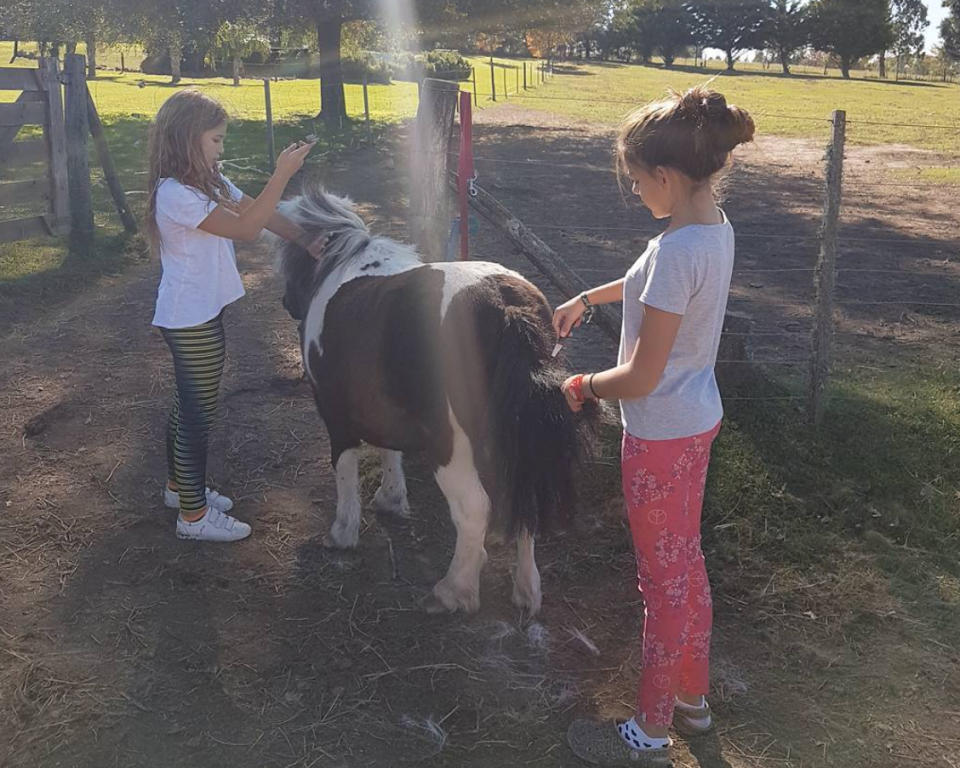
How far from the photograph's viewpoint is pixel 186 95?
10.6ft

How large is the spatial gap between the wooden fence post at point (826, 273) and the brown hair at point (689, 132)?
8.76 feet

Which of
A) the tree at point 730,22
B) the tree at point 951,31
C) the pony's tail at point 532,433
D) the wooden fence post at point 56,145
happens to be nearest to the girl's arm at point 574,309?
the pony's tail at point 532,433

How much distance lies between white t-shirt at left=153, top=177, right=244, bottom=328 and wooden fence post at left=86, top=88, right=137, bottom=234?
20.8 feet

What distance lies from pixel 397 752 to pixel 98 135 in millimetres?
8225

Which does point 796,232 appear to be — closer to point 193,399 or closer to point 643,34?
point 193,399

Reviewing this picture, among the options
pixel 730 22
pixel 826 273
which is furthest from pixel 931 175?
pixel 730 22

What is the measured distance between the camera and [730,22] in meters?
68.2

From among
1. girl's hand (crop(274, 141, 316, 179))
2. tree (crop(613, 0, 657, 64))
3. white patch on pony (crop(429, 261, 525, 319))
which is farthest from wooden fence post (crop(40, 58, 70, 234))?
tree (crop(613, 0, 657, 64))

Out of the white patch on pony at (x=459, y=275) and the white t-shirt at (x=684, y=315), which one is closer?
the white t-shirt at (x=684, y=315)

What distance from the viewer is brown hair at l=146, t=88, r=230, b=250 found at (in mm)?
3199

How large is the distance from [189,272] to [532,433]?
1.57 meters

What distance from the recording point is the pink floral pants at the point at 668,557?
2354 millimetres

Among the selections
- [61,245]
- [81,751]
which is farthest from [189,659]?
[61,245]

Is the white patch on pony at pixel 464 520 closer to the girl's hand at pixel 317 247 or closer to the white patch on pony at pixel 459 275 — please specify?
the white patch on pony at pixel 459 275
